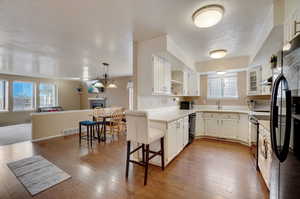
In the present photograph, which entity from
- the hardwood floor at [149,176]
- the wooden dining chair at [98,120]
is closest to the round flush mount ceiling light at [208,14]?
the hardwood floor at [149,176]

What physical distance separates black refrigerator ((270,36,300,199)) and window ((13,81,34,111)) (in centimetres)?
998

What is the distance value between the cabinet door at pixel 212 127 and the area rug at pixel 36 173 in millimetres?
3840

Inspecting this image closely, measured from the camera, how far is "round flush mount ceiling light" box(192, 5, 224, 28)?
1683mm

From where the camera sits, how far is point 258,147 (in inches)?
90.8

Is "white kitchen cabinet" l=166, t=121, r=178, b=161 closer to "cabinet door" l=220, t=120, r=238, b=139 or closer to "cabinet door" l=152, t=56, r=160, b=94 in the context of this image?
"cabinet door" l=152, t=56, r=160, b=94

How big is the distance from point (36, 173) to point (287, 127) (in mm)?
3522

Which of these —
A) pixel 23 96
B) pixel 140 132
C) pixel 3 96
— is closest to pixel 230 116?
pixel 140 132

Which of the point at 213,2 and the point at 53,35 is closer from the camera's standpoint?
the point at 213,2

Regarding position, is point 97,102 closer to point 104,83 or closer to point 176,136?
point 104,83

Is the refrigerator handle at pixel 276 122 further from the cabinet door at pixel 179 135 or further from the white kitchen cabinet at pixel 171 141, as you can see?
the cabinet door at pixel 179 135

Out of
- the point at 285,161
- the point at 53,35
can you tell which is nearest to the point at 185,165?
the point at 285,161

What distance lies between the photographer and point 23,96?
23.4ft

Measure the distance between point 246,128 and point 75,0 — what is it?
184 inches

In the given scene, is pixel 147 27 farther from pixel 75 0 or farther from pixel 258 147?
pixel 258 147
